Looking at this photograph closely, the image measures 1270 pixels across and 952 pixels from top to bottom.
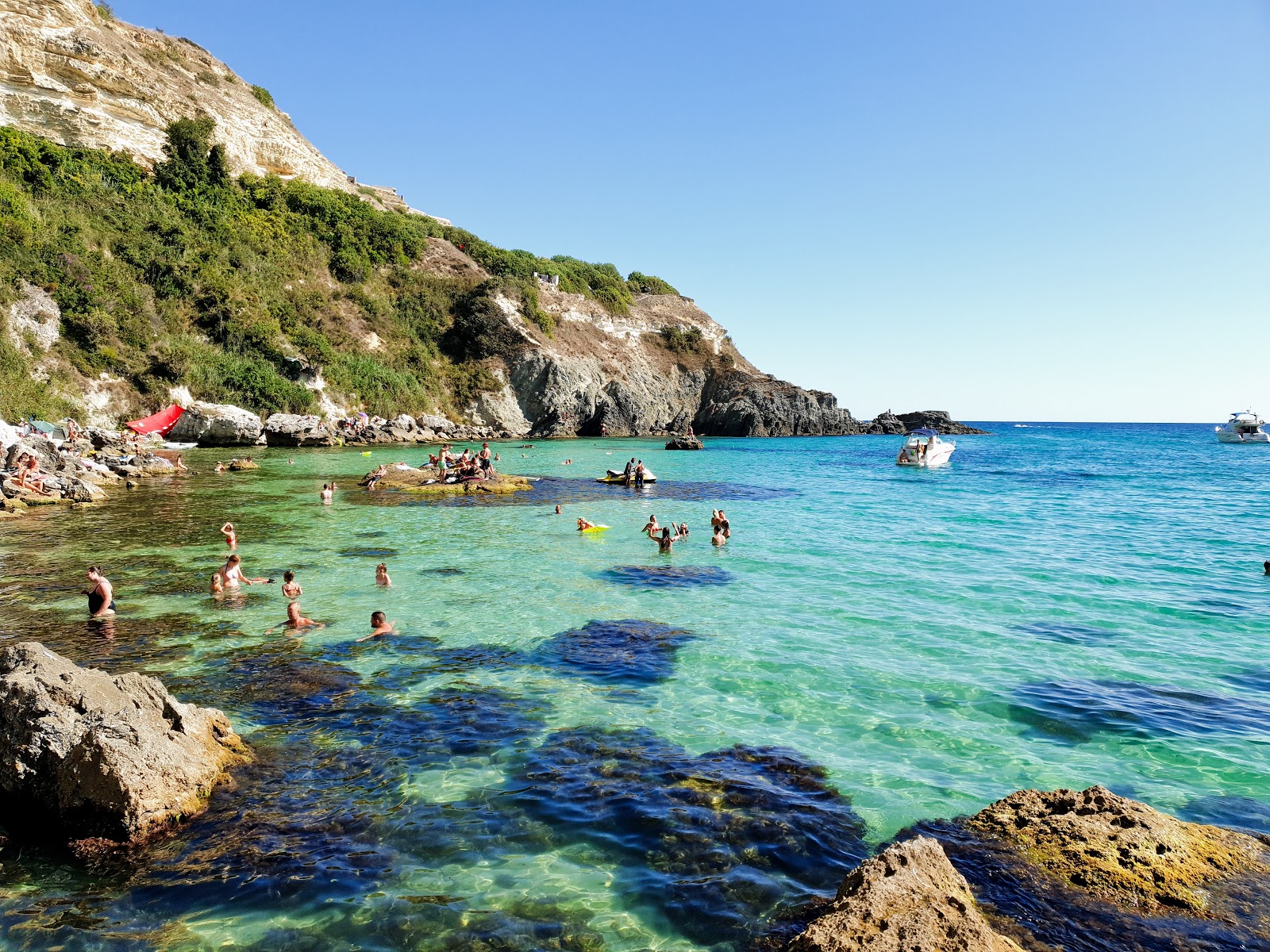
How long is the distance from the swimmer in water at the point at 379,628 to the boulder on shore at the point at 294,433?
41.6m

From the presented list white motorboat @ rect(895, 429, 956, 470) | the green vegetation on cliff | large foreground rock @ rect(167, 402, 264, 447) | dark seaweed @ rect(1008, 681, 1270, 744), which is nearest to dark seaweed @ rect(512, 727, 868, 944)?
dark seaweed @ rect(1008, 681, 1270, 744)

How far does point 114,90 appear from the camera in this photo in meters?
54.3

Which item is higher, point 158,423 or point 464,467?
point 158,423

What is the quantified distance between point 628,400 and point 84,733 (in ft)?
247

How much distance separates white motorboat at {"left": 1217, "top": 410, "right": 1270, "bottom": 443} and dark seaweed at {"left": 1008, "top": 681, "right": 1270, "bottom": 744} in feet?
300

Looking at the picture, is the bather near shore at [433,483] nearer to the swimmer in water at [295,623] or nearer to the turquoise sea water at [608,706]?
the turquoise sea water at [608,706]

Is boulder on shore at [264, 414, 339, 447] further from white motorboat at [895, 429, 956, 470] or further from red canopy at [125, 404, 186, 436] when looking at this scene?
white motorboat at [895, 429, 956, 470]

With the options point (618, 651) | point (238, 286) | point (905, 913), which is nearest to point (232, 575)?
point (618, 651)

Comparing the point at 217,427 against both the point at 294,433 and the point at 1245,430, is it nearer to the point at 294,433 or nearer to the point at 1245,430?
the point at 294,433

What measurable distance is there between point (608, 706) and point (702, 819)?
9.04ft

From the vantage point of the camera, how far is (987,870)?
541 centimetres

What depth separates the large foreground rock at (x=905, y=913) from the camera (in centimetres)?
384

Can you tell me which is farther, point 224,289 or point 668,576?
point 224,289

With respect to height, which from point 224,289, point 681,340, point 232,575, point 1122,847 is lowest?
point 232,575
